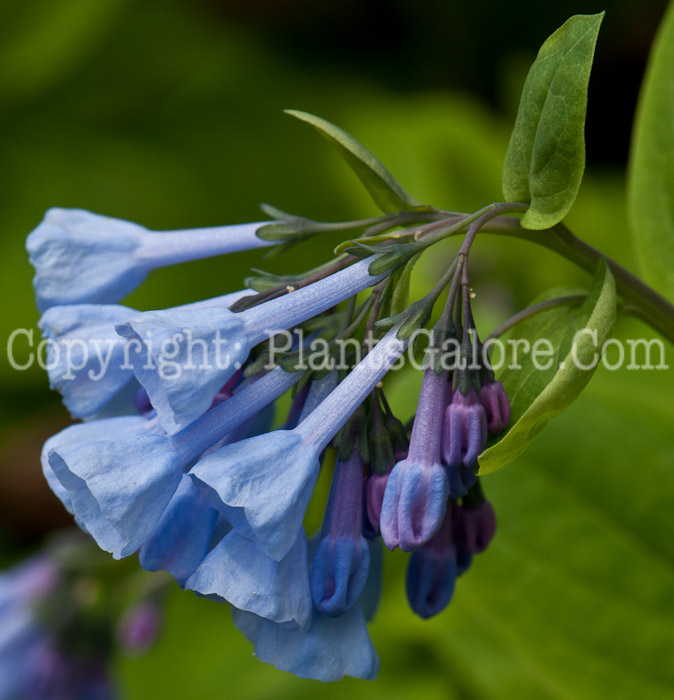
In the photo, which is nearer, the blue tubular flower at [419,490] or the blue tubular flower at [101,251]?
the blue tubular flower at [419,490]

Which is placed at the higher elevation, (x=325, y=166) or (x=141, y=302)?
(x=325, y=166)

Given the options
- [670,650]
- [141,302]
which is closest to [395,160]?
[141,302]

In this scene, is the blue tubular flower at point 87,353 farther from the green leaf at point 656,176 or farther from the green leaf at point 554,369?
the green leaf at point 656,176

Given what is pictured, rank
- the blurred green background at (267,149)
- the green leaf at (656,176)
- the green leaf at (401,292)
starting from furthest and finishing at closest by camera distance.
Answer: the blurred green background at (267,149) → the green leaf at (656,176) → the green leaf at (401,292)

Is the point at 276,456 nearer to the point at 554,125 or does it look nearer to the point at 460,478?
the point at 460,478

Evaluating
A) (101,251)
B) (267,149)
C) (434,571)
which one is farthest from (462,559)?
(267,149)

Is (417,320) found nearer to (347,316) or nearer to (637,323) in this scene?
(347,316)

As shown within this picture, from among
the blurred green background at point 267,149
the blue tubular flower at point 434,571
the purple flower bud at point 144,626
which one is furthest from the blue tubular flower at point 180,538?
the purple flower bud at point 144,626
